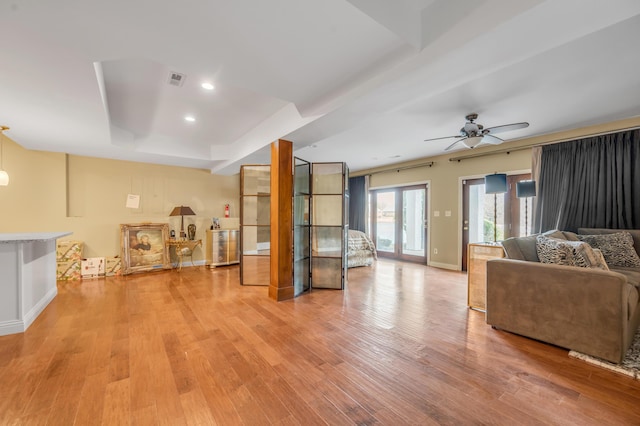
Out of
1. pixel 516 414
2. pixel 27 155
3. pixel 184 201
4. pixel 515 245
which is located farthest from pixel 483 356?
pixel 27 155

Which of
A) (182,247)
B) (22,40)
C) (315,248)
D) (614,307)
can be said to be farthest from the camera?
(182,247)

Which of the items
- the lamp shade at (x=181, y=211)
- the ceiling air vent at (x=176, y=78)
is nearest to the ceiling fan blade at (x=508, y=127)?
the ceiling air vent at (x=176, y=78)

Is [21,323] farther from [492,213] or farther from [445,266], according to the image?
[492,213]

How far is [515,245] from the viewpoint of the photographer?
2879mm

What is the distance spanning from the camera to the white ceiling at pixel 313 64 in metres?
1.55

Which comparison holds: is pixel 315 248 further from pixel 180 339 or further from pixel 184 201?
pixel 184 201

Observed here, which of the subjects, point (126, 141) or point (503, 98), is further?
point (126, 141)

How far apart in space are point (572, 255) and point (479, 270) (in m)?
0.97

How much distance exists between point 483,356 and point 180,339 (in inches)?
110

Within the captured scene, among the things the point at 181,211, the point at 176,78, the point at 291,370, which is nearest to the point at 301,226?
the point at 291,370

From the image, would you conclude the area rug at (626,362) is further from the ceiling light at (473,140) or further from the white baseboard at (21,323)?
the white baseboard at (21,323)

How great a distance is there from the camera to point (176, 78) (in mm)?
2721

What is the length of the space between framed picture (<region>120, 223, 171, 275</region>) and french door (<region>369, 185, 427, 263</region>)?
214 inches

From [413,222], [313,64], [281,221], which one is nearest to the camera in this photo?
[313,64]
